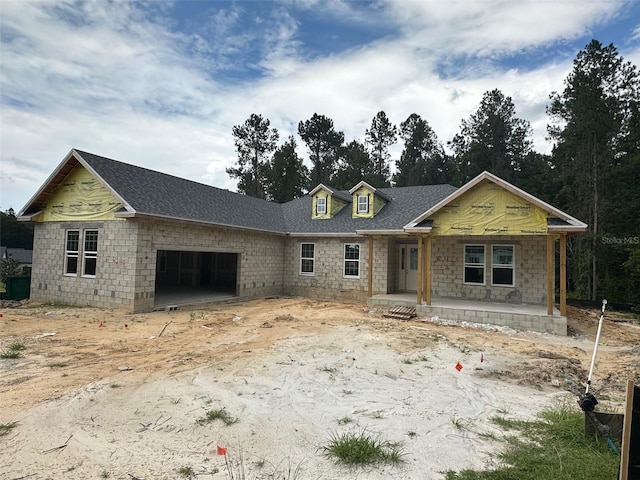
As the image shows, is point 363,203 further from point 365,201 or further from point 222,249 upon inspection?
point 222,249

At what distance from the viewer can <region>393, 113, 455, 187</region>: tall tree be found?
4344 cm

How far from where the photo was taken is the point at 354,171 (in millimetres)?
42562

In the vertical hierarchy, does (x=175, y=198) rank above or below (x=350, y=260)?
above

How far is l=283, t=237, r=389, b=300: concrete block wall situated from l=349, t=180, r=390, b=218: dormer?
1.82m

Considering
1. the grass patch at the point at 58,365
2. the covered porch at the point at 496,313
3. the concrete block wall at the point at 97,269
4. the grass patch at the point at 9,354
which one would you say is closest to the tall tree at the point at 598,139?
the covered porch at the point at 496,313

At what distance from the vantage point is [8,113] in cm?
1666

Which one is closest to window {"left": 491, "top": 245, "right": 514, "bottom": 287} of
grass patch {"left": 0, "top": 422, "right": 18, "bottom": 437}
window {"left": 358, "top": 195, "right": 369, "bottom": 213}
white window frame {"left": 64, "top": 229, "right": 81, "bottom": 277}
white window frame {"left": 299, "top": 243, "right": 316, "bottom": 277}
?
window {"left": 358, "top": 195, "right": 369, "bottom": 213}

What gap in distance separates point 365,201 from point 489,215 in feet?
23.8

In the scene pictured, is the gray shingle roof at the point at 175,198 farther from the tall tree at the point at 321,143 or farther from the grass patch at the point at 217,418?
the tall tree at the point at 321,143

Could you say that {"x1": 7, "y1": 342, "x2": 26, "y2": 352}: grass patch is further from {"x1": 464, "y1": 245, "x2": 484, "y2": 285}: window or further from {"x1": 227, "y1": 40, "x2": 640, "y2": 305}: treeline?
{"x1": 227, "y1": 40, "x2": 640, "y2": 305}: treeline

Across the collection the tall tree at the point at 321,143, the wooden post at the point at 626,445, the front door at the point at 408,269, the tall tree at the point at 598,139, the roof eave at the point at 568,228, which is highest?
the tall tree at the point at 321,143

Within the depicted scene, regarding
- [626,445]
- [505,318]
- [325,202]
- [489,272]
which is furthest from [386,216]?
[626,445]

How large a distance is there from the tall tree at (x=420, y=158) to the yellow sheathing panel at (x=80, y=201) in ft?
117

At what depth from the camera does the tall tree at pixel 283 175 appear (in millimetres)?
40531
